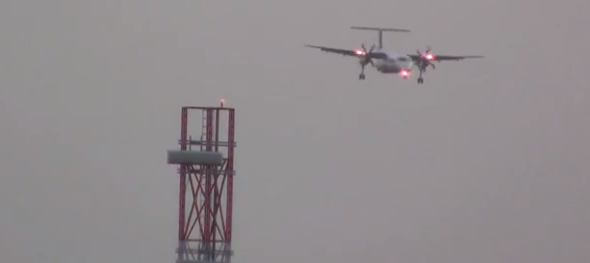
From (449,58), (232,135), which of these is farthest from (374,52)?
(232,135)

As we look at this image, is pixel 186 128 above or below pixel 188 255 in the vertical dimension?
above

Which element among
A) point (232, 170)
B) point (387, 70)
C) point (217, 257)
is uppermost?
point (387, 70)

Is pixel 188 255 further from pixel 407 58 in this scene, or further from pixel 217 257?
pixel 407 58

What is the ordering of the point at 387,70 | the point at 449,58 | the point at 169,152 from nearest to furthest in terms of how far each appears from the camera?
the point at 169,152 < the point at 387,70 < the point at 449,58

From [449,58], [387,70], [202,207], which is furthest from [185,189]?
[449,58]

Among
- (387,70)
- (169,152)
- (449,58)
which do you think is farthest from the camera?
(449,58)

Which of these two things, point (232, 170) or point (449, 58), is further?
point (449, 58)

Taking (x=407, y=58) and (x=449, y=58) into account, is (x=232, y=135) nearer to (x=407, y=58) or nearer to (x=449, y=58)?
(x=407, y=58)

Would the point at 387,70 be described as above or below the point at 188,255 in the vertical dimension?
above

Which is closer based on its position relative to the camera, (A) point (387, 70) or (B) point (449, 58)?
(A) point (387, 70)
